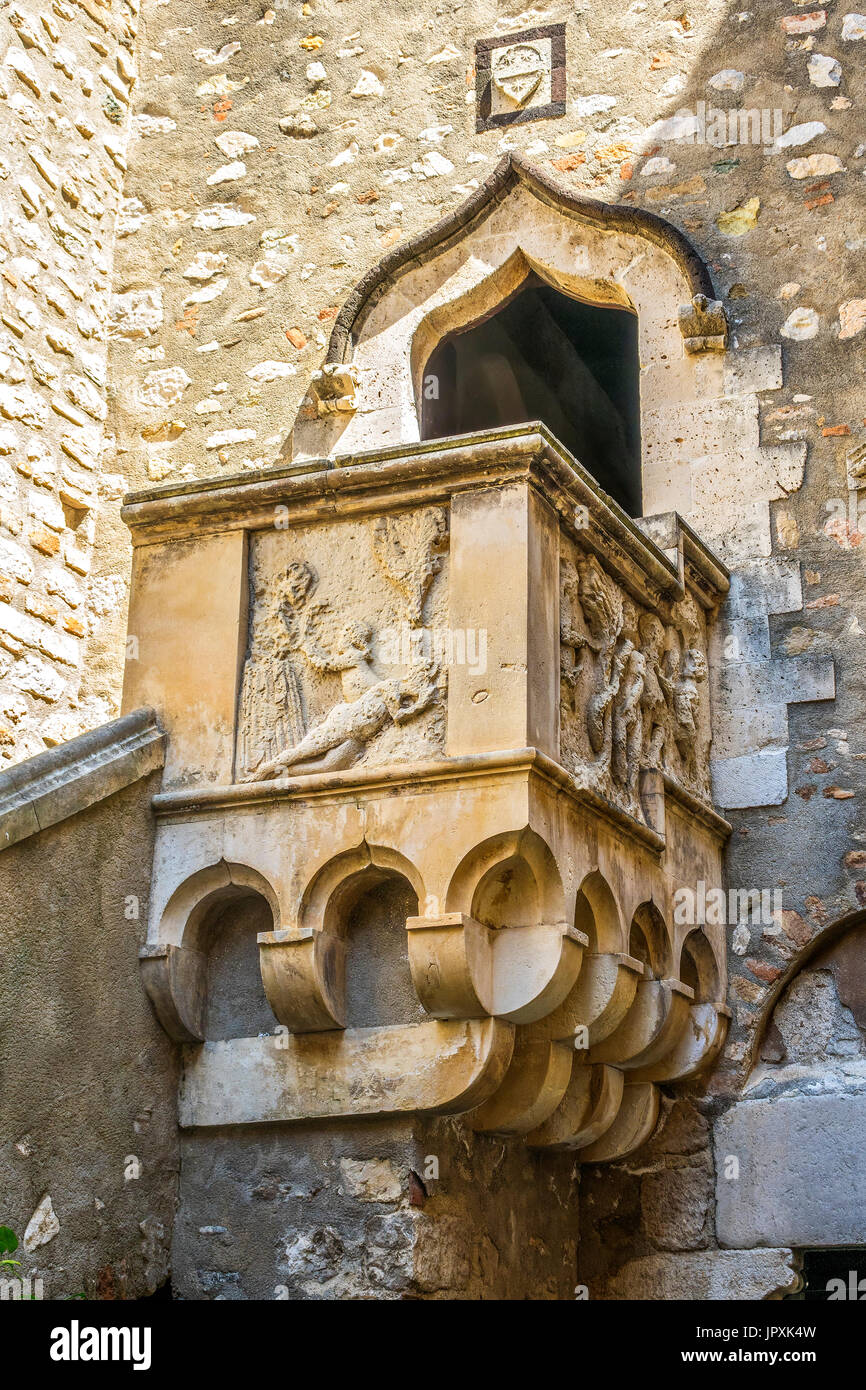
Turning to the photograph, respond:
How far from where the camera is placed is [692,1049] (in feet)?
18.4

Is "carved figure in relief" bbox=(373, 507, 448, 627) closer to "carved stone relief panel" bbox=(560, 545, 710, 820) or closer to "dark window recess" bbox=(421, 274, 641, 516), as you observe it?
"carved stone relief panel" bbox=(560, 545, 710, 820)

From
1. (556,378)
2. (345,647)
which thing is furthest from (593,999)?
(556,378)

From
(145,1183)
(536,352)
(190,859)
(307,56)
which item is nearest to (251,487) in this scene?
(190,859)

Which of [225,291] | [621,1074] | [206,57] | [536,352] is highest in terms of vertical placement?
[206,57]

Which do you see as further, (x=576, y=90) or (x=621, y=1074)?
(x=576, y=90)

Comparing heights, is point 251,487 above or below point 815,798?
above

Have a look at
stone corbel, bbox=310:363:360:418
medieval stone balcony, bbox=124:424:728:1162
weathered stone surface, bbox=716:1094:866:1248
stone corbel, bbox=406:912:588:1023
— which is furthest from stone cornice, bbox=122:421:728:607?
stone corbel, bbox=310:363:360:418

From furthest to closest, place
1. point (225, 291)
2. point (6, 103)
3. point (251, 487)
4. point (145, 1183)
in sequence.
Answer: point (225, 291) < point (6, 103) < point (251, 487) < point (145, 1183)

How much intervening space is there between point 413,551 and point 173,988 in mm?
1350

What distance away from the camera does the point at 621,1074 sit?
548cm

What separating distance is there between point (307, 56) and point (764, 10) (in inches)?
78.7

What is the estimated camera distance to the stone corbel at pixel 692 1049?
559 cm
